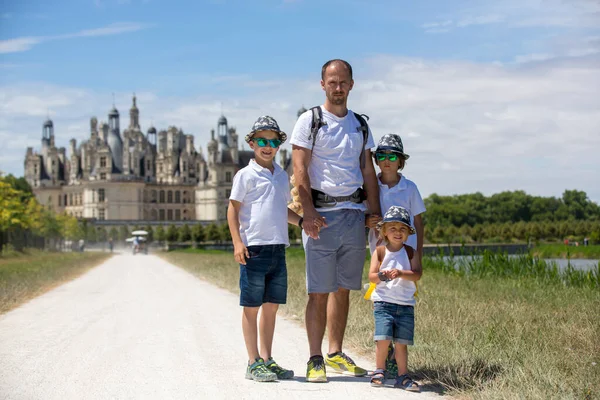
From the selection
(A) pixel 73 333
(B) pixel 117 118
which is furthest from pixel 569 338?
(B) pixel 117 118

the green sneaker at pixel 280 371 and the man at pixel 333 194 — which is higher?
the man at pixel 333 194

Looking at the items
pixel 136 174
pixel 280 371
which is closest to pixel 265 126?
pixel 280 371

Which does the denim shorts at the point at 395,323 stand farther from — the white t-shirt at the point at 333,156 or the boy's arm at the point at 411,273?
the white t-shirt at the point at 333,156

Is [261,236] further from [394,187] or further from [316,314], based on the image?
[394,187]

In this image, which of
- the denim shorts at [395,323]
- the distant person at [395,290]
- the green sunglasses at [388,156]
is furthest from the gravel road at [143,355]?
the green sunglasses at [388,156]

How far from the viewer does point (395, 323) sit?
16.9 ft

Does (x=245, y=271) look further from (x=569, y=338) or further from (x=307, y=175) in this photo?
(x=569, y=338)

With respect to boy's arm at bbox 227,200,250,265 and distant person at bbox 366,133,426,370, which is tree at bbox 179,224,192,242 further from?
distant person at bbox 366,133,426,370

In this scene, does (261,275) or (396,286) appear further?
(261,275)

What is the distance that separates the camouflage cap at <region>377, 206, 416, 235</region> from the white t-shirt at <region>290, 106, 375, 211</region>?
1.27 feet

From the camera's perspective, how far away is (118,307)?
11.1m

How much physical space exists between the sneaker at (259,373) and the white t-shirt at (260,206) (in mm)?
825

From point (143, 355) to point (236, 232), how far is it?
5.29 feet

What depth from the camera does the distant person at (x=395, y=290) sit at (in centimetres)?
514
